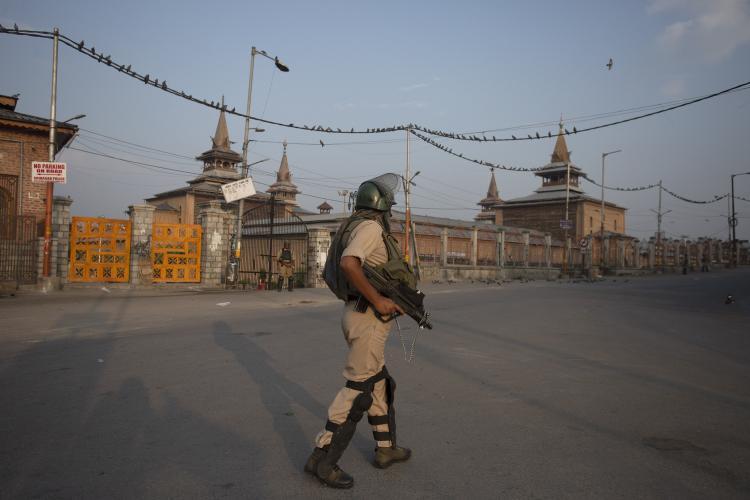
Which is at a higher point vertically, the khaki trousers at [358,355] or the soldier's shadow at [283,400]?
the khaki trousers at [358,355]

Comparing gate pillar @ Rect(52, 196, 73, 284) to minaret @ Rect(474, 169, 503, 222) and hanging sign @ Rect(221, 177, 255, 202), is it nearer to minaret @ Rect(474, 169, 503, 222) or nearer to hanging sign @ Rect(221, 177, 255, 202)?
hanging sign @ Rect(221, 177, 255, 202)

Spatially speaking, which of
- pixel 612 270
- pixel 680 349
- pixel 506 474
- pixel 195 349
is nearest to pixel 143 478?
pixel 506 474

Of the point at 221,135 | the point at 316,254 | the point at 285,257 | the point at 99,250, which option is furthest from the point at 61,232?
the point at 221,135

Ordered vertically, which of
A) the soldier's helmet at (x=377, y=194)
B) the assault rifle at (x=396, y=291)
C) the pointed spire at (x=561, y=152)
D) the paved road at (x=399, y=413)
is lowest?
the paved road at (x=399, y=413)

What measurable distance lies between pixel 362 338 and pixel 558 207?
2313 inches

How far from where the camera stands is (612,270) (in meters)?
49.6

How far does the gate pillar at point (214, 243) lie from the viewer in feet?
64.7

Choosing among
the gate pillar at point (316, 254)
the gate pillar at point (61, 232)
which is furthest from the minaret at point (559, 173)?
the gate pillar at point (61, 232)

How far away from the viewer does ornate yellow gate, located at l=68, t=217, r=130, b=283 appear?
1725 centimetres

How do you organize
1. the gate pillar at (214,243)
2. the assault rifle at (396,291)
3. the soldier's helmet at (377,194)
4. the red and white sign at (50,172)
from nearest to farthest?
the assault rifle at (396,291)
the soldier's helmet at (377,194)
the red and white sign at (50,172)
the gate pillar at (214,243)

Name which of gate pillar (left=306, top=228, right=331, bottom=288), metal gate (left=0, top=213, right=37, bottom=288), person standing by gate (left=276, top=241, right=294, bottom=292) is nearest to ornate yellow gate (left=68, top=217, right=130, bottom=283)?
metal gate (left=0, top=213, right=37, bottom=288)

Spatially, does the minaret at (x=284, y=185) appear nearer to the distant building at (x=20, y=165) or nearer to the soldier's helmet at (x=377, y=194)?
the distant building at (x=20, y=165)

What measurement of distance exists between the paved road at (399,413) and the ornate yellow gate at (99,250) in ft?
28.0

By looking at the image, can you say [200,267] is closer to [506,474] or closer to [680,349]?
[680,349]
